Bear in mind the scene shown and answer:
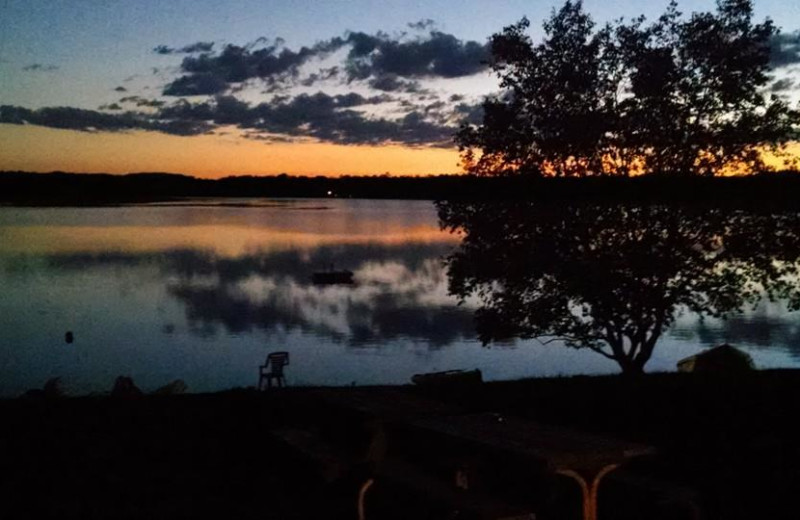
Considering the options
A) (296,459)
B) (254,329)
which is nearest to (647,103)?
(296,459)

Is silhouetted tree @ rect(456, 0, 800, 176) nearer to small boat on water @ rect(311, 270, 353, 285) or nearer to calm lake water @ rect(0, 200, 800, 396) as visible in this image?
calm lake water @ rect(0, 200, 800, 396)

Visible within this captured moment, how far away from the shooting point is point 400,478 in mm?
7379

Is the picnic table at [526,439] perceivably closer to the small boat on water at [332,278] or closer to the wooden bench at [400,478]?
the wooden bench at [400,478]

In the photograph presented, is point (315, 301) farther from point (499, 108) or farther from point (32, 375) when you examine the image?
point (499, 108)

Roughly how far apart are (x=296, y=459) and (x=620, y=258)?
8861 mm

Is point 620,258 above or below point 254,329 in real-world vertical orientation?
above

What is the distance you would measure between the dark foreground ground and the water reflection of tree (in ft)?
8.78

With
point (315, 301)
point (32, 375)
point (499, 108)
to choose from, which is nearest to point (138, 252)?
point (315, 301)

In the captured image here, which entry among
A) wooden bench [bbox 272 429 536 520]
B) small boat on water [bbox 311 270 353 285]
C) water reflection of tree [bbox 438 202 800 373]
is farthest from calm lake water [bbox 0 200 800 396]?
wooden bench [bbox 272 429 536 520]

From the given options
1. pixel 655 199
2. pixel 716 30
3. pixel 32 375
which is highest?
pixel 716 30

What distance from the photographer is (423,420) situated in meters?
7.87

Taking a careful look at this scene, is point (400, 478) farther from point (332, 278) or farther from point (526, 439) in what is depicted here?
point (332, 278)

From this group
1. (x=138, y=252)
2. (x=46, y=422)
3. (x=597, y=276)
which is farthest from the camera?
(x=138, y=252)

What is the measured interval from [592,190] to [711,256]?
281cm
